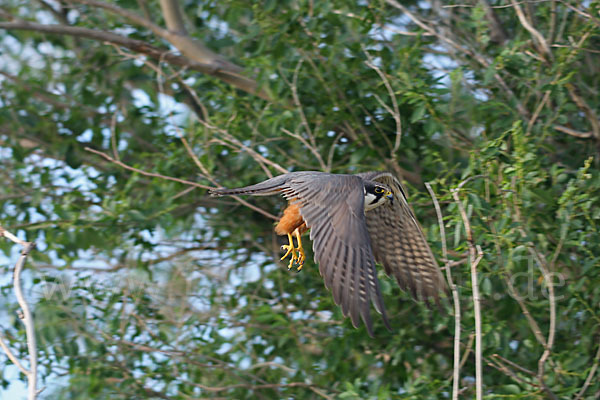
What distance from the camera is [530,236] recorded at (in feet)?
11.1

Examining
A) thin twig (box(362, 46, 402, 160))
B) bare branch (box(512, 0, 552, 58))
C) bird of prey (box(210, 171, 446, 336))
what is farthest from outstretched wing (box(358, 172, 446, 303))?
bare branch (box(512, 0, 552, 58))

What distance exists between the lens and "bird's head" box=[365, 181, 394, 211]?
3393 millimetres

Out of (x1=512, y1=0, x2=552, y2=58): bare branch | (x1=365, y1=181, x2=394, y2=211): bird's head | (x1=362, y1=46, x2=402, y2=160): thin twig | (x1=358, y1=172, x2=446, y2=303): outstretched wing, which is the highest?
(x1=512, y1=0, x2=552, y2=58): bare branch

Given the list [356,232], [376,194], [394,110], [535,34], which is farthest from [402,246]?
[535,34]

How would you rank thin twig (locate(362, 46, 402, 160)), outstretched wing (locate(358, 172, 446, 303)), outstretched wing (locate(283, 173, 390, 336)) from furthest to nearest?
thin twig (locate(362, 46, 402, 160)), outstretched wing (locate(358, 172, 446, 303)), outstretched wing (locate(283, 173, 390, 336))

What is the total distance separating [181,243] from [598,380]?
9.41 ft

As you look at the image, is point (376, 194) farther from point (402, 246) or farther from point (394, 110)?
point (394, 110)

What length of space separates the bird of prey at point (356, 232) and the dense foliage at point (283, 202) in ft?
0.43

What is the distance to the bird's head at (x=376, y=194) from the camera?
11.1 ft

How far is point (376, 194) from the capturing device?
3.43 meters

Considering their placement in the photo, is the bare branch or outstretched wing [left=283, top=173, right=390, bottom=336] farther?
the bare branch

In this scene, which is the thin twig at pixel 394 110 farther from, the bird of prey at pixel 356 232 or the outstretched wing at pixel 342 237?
the outstretched wing at pixel 342 237

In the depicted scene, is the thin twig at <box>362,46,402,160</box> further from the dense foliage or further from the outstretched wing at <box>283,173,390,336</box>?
the outstretched wing at <box>283,173,390,336</box>

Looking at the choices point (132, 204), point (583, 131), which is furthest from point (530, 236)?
point (132, 204)
